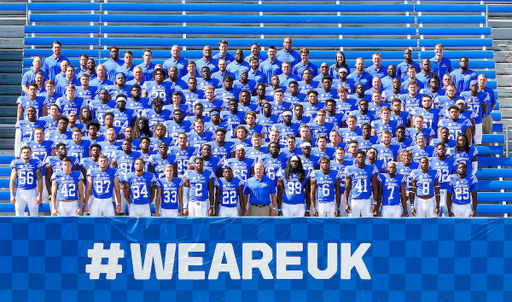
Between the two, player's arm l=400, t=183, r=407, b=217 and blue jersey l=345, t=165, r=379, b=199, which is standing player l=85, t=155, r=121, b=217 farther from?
player's arm l=400, t=183, r=407, b=217

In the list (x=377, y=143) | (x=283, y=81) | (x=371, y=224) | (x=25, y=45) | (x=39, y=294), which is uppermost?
(x=25, y=45)

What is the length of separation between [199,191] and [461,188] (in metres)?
4.09

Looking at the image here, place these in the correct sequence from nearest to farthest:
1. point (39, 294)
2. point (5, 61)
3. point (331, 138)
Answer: point (39, 294) → point (331, 138) → point (5, 61)

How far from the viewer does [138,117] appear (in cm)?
1191

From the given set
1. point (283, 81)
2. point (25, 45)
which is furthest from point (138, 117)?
point (25, 45)

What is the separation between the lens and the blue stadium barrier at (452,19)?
1577cm

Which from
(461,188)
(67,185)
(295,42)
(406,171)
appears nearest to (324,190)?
(406,171)

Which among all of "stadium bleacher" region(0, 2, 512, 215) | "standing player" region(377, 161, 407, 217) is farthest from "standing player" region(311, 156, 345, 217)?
"stadium bleacher" region(0, 2, 512, 215)

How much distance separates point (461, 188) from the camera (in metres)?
10.8

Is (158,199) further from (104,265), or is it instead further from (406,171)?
(406,171)

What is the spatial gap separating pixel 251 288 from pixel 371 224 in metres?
1.66

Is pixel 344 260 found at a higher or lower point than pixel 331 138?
lower

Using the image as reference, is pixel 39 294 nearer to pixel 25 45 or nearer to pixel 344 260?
pixel 344 260

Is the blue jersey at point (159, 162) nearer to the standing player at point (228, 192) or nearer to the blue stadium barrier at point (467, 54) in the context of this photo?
the standing player at point (228, 192)
